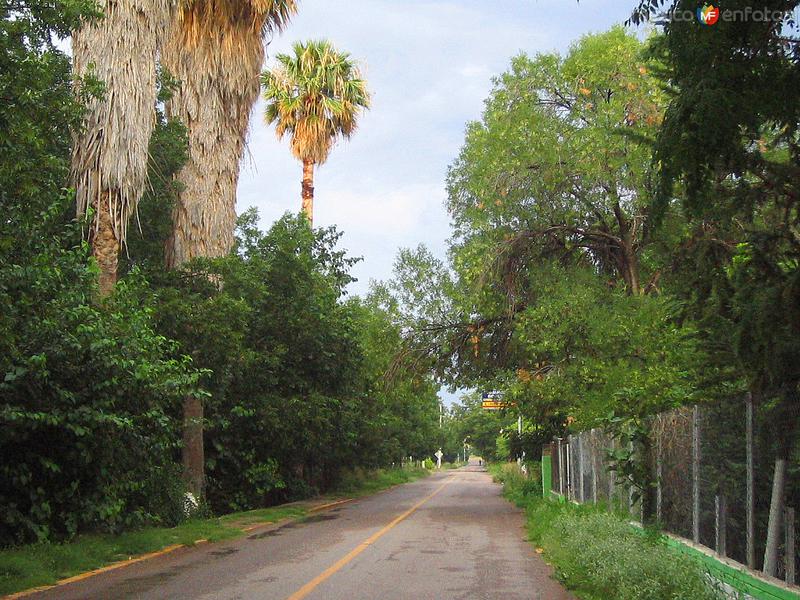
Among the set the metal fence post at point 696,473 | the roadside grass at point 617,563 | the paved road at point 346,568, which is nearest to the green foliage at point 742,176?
the roadside grass at point 617,563

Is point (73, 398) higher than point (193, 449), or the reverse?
point (73, 398)

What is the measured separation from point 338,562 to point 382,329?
15725mm

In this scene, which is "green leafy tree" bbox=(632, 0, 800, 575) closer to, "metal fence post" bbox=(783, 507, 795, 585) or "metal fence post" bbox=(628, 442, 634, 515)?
"metal fence post" bbox=(783, 507, 795, 585)

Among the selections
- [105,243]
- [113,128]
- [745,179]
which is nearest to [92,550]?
[105,243]

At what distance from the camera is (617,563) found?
10.1 metres

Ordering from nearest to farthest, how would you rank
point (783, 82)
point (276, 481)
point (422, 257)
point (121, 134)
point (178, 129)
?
point (783, 82) < point (121, 134) < point (178, 129) < point (276, 481) < point (422, 257)

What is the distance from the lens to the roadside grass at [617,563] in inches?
345

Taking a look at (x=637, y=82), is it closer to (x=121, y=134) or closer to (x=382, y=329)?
(x=382, y=329)

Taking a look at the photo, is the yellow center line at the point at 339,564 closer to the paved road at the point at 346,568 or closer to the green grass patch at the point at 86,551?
the paved road at the point at 346,568

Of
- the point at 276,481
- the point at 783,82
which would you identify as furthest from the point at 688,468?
the point at 276,481

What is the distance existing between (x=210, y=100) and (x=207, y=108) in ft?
0.66

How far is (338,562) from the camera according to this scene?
13562 millimetres

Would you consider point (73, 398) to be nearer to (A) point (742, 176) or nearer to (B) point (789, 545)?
(A) point (742, 176)

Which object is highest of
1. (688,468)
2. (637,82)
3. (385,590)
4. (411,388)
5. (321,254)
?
(637,82)
